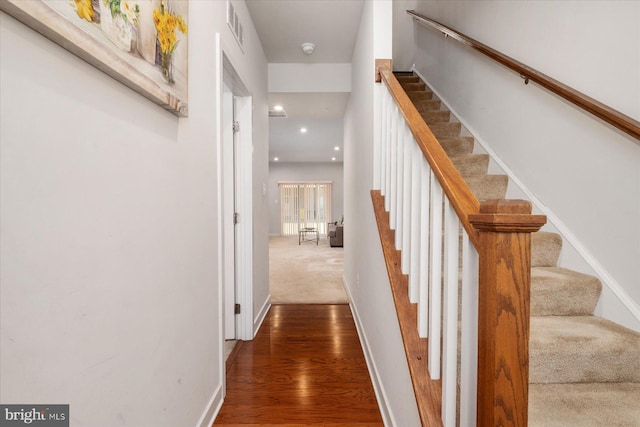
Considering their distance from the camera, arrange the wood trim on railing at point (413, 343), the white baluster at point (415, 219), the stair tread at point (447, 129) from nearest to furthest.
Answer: the wood trim on railing at point (413, 343) < the white baluster at point (415, 219) < the stair tread at point (447, 129)

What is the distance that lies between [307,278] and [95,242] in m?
4.01

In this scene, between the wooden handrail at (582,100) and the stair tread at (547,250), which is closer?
the wooden handrail at (582,100)

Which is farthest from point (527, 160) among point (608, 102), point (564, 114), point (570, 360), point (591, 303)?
point (570, 360)

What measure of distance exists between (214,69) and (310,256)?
18.0 feet

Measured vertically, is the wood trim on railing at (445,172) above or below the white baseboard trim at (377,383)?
Answer: above

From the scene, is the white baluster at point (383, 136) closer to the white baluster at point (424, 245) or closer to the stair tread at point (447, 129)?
the white baluster at point (424, 245)

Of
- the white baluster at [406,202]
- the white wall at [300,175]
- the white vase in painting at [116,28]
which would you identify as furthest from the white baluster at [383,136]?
the white wall at [300,175]

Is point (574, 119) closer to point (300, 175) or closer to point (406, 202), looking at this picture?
point (406, 202)

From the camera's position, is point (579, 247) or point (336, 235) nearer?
point (579, 247)

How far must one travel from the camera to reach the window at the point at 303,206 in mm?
11453

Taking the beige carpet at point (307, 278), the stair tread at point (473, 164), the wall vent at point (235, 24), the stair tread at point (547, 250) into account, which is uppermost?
the wall vent at point (235, 24)

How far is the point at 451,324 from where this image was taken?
826 millimetres

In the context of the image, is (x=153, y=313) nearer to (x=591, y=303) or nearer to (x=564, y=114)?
(x=591, y=303)

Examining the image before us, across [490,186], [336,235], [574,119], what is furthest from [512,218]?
[336,235]
